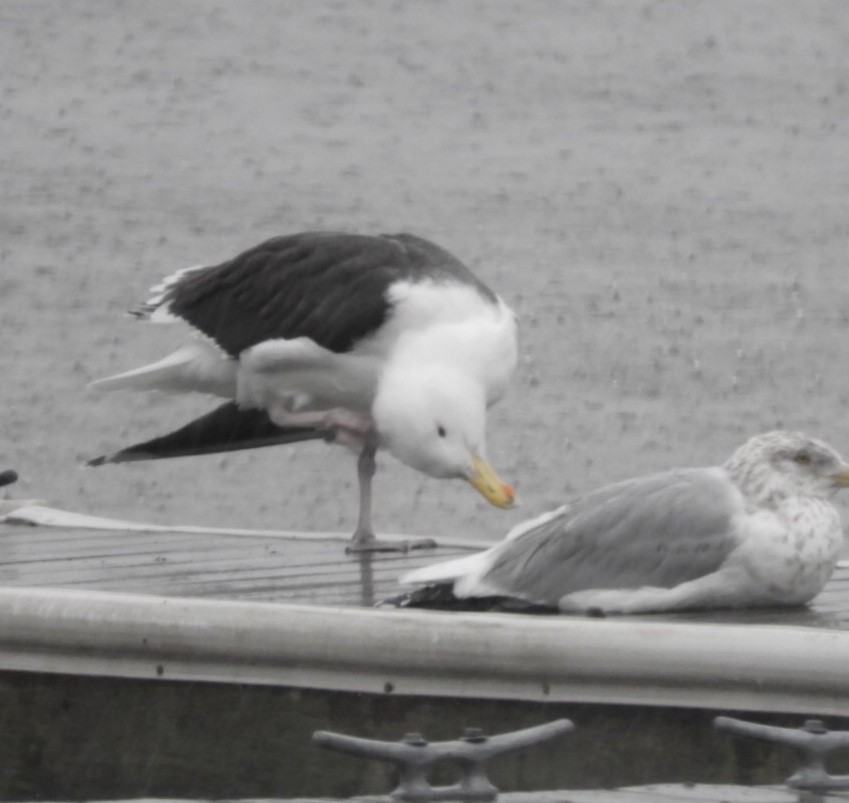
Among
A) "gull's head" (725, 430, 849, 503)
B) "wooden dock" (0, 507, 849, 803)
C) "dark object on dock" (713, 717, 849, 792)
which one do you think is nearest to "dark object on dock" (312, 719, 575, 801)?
"dark object on dock" (713, 717, 849, 792)

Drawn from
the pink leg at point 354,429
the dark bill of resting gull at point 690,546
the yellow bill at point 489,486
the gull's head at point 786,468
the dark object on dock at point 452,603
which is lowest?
the pink leg at point 354,429

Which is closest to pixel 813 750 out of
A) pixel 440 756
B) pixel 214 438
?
pixel 440 756

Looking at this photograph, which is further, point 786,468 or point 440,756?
point 786,468

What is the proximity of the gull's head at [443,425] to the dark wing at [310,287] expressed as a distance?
28 centimetres

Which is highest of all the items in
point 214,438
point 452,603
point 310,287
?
point 310,287

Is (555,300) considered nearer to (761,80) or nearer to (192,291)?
(761,80)

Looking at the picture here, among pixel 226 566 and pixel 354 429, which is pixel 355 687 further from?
pixel 354 429

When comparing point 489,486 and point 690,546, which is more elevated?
point 690,546

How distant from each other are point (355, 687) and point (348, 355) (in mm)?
1802

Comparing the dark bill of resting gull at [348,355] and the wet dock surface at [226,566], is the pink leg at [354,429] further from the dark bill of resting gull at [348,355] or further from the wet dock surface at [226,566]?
the wet dock surface at [226,566]

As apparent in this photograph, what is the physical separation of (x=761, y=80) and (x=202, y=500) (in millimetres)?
12411

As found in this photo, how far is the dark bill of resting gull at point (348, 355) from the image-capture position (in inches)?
247

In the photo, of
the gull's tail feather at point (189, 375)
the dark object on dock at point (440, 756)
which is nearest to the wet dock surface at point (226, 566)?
the gull's tail feather at point (189, 375)

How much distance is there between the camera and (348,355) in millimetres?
6574
